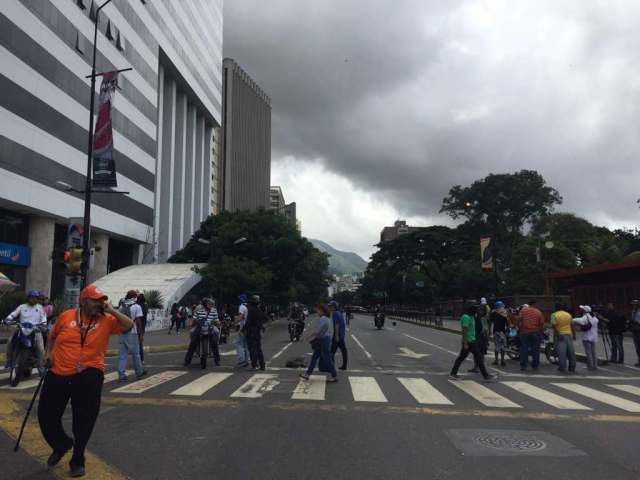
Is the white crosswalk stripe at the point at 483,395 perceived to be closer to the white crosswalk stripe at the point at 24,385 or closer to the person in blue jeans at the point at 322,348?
the person in blue jeans at the point at 322,348

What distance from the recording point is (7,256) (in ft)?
118

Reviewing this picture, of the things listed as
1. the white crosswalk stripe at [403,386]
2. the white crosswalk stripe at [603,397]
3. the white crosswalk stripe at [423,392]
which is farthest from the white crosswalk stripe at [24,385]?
the white crosswalk stripe at [603,397]

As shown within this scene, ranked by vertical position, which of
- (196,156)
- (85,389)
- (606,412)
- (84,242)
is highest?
(196,156)

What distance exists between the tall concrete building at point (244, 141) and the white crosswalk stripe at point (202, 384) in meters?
107

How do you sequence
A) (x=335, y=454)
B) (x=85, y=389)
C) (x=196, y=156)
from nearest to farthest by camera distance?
1. (x=85, y=389)
2. (x=335, y=454)
3. (x=196, y=156)

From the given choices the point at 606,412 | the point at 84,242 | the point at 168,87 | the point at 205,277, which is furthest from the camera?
the point at 168,87

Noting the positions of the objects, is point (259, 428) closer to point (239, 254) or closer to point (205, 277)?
point (205, 277)

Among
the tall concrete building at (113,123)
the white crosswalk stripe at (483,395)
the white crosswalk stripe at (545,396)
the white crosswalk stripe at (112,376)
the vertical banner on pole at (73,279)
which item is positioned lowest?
the white crosswalk stripe at (545,396)

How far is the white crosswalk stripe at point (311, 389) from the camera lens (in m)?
9.14

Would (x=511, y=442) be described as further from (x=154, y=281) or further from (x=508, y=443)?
(x=154, y=281)

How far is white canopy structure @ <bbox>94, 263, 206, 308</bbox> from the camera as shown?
41700mm

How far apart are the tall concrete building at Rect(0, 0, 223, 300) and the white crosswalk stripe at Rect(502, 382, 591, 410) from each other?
20354 mm

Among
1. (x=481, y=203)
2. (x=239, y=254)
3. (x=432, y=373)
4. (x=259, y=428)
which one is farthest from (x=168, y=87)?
(x=259, y=428)

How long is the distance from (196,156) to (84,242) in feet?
209
